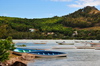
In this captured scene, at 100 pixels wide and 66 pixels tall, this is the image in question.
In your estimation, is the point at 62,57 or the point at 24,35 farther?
the point at 24,35

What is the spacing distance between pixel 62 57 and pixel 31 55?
7.51 metres

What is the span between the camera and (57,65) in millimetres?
42219

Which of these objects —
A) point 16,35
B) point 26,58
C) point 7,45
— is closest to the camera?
point 7,45

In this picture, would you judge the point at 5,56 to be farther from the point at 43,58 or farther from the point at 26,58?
the point at 43,58

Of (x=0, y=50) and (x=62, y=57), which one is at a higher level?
(x=0, y=50)

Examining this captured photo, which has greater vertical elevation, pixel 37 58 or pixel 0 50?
pixel 0 50

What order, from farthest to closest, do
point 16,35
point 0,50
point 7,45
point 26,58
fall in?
point 16,35 < point 26,58 < point 7,45 < point 0,50

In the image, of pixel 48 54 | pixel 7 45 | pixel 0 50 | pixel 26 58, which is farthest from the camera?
pixel 48 54

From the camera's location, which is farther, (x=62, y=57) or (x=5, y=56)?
(x=62, y=57)

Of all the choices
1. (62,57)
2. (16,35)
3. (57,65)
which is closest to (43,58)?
(62,57)

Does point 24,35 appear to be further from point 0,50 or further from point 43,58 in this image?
point 0,50

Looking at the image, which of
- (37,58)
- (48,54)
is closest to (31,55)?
(37,58)

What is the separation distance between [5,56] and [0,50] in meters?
1.18

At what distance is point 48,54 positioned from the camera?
57.1 m
